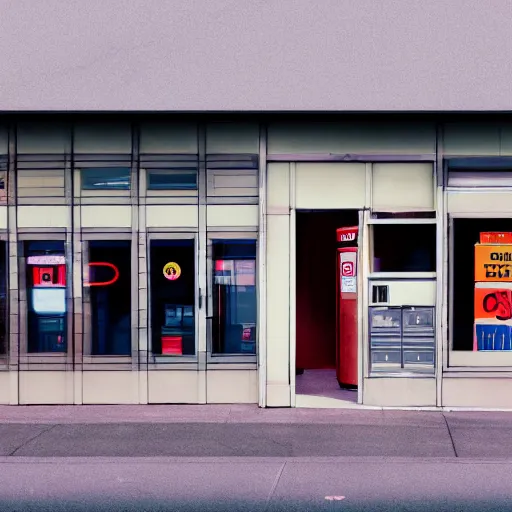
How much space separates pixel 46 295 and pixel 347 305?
393cm

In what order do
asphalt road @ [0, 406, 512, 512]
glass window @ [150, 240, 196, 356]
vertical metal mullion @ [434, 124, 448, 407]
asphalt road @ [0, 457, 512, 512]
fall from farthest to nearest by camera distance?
1. glass window @ [150, 240, 196, 356]
2. vertical metal mullion @ [434, 124, 448, 407]
3. asphalt road @ [0, 406, 512, 512]
4. asphalt road @ [0, 457, 512, 512]

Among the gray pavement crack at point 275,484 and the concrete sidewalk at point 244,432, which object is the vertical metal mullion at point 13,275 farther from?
the gray pavement crack at point 275,484

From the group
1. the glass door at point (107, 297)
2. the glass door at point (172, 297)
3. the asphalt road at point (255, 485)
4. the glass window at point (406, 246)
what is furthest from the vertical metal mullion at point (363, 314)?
the glass door at point (107, 297)

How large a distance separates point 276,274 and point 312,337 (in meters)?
3.21

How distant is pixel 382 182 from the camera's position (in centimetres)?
1082

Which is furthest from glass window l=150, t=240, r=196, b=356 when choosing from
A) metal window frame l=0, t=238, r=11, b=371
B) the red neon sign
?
metal window frame l=0, t=238, r=11, b=371

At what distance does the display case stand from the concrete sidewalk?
0.62 m

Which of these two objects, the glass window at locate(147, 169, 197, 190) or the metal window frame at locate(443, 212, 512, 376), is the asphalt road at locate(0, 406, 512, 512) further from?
the glass window at locate(147, 169, 197, 190)

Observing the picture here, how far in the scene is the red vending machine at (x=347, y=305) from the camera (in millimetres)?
11328

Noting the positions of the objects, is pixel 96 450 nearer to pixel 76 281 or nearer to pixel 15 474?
pixel 15 474

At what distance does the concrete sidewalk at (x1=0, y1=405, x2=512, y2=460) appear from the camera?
8633 millimetres

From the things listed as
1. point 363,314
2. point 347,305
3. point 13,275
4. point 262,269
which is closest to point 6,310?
point 13,275

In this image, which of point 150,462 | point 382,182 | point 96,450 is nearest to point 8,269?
point 96,450

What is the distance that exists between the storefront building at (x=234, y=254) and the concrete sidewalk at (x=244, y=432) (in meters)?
0.41
